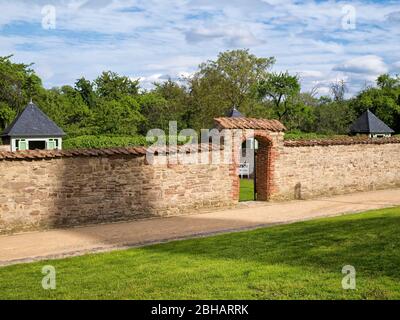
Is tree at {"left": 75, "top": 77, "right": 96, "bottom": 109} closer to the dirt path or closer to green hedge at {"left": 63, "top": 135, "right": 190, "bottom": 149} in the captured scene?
green hedge at {"left": 63, "top": 135, "right": 190, "bottom": 149}

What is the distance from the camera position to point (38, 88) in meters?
50.4

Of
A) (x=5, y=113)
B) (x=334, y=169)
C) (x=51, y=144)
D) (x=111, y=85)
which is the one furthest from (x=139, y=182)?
(x=111, y=85)

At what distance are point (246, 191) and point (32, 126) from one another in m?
20.6

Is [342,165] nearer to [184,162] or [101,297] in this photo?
[184,162]

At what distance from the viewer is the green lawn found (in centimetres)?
627

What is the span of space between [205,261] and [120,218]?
5.52 meters

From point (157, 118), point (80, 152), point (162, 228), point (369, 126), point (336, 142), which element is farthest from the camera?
point (157, 118)

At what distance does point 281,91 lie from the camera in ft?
152

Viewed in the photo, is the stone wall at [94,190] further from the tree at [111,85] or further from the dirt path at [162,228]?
the tree at [111,85]

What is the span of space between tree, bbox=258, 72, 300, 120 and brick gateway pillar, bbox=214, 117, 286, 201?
→ 100 feet

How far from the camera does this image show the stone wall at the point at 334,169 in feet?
55.2

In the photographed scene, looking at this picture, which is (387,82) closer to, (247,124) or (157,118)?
(157,118)

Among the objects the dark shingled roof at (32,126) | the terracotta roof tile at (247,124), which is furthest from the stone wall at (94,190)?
the dark shingled roof at (32,126)

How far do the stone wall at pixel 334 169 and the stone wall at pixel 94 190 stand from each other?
3.11m
